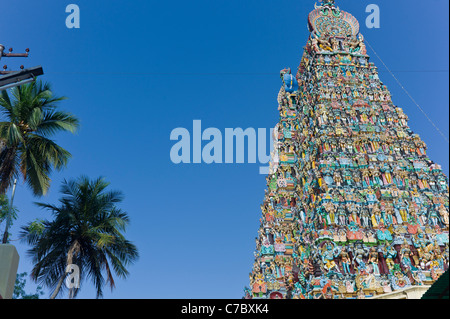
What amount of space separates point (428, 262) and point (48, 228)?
18.8 m

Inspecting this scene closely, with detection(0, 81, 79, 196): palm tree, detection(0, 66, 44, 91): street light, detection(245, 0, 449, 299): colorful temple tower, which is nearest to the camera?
detection(0, 66, 44, 91): street light

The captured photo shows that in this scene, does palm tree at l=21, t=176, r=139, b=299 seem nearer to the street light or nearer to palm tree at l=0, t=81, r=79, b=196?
palm tree at l=0, t=81, r=79, b=196

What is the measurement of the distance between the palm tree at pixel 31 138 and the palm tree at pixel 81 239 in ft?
7.63

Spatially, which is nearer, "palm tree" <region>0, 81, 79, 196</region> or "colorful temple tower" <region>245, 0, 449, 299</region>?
"palm tree" <region>0, 81, 79, 196</region>

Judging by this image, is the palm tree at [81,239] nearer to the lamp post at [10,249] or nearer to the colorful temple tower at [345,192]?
the lamp post at [10,249]

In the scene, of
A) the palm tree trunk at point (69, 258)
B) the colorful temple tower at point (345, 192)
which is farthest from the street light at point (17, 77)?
the colorful temple tower at point (345, 192)

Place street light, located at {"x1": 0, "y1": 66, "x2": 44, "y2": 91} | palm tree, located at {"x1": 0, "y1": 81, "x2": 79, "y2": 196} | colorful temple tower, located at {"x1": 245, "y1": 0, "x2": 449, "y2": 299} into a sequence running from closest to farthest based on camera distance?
street light, located at {"x1": 0, "y1": 66, "x2": 44, "y2": 91} < palm tree, located at {"x1": 0, "y1": 81, "x2": 79, "y2": 196} < colorful temple tower, located at {"x1": 245, "y1": 0, "x2": 449, "y2": 299}

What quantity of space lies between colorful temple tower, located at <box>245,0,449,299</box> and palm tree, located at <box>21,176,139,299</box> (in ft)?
33.5

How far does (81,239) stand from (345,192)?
599 inches

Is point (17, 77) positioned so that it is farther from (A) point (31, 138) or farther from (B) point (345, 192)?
(B) point (345, 192)

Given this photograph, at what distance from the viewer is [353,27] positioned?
36.3 m

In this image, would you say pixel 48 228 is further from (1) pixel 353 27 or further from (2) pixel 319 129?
(1) pixel 353 27

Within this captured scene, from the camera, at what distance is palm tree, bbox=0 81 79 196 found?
15672 mm

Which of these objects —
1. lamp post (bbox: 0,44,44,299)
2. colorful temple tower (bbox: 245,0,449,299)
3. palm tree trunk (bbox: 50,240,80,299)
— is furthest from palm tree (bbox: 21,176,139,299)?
colorful temple tower (bbox: 245,0,449,299)
